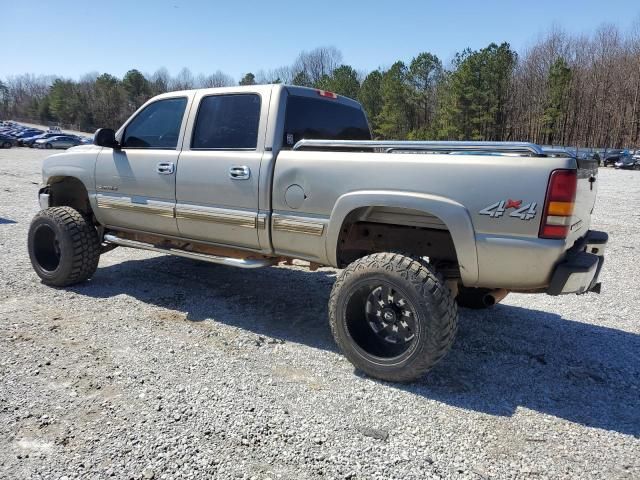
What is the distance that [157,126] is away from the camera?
4.71m

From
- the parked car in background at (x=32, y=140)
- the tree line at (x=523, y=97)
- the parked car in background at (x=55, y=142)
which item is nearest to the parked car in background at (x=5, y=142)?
the parked car in background at (x=55, y=142)

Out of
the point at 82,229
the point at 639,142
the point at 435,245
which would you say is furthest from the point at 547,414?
the point at 639,142

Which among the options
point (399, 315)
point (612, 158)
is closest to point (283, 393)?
point (399, 315)

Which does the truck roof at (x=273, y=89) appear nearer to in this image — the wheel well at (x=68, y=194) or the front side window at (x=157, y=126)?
the front side window at (x=157, y=126)

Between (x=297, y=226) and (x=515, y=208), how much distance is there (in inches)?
61.4

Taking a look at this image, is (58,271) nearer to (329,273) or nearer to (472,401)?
(329,273)

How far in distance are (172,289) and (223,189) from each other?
70.7 inches

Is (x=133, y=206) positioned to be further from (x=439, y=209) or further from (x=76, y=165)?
(x=439, y=209)

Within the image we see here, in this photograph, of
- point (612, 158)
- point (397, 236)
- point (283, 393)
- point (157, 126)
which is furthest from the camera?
point (612, 158)

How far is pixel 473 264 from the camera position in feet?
10.1

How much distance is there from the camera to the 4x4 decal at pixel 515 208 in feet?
9.21

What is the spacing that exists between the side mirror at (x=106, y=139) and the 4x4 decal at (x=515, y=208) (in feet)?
12.1

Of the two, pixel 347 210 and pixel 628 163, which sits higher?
pixel 628 163

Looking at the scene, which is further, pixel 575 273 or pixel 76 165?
pixel 76 165
